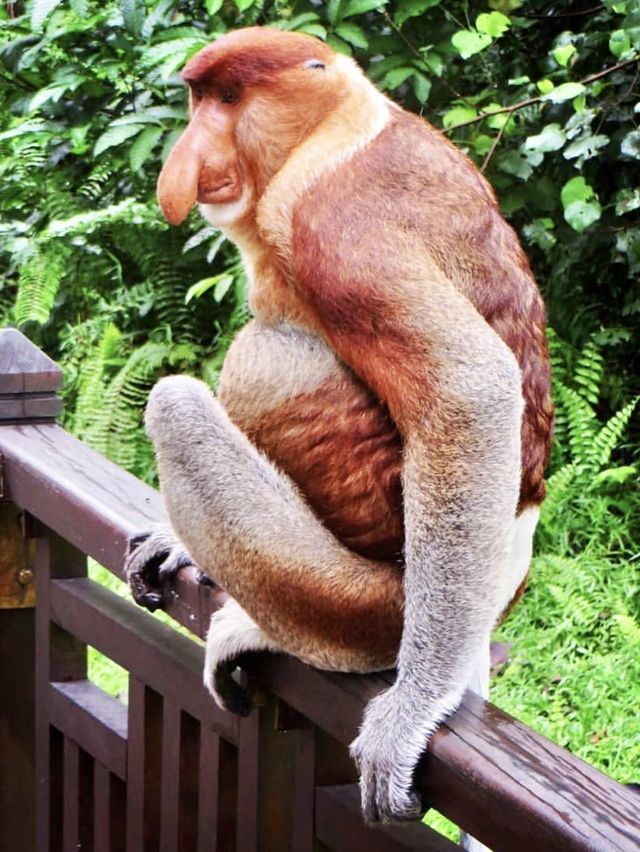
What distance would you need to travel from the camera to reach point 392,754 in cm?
180

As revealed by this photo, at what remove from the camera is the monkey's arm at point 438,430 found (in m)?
1.95

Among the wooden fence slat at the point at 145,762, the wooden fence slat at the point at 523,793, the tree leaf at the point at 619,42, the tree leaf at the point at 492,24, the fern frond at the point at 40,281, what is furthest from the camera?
the fern frond at the point at 40,281

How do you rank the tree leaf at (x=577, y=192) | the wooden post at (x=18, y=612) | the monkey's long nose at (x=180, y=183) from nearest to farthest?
the monkey's long nose at (x=180, y=183)
the wooden post at (x=18, y=612)
the tree leaf at (x=577, y=192)

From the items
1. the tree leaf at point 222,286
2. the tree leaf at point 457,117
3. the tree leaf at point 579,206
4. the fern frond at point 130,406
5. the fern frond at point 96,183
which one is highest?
the tree leaf at point 457,117

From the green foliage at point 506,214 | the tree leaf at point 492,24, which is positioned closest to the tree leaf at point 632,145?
the green foliage at point 506,214

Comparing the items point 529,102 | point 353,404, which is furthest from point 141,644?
point 529,102

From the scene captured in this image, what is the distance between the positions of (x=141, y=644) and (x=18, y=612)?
673 mm

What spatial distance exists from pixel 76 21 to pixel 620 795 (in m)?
4.32

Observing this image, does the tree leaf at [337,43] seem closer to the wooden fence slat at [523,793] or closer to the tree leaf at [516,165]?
the tree leaf at [516,165]

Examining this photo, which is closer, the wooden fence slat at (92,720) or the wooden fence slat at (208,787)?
the wooden fence slat at (208,787)

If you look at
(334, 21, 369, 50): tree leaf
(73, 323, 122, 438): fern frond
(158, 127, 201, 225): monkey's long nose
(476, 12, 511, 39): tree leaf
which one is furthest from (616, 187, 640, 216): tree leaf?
(73, 323, 122, 438): fern frond

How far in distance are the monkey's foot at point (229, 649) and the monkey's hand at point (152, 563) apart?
0.14 m

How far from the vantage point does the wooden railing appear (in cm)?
154

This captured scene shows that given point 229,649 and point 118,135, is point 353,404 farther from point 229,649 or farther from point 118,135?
point 118,135
